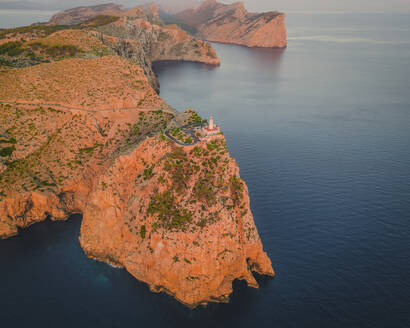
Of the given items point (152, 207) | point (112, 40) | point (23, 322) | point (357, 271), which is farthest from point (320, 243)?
point (112, 40)

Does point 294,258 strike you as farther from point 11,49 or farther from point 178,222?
point 11,49

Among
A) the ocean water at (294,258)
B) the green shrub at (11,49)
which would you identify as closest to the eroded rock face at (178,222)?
the ocean water at (294,258)

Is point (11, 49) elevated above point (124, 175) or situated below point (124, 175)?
above

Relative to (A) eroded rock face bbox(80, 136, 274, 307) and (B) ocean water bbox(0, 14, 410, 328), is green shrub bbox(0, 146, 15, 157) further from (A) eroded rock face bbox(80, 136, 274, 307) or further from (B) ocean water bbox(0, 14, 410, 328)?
(A) eroded rock face bbox(80, 136, 274, 307)

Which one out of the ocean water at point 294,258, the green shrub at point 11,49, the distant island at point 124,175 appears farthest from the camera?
the green shrub at point 11,49

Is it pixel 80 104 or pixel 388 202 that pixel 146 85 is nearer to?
pixel 80 104

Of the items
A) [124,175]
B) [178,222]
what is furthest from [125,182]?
[178,222]

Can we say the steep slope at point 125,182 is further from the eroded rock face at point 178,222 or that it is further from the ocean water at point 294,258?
the ocean water at point 294,258
